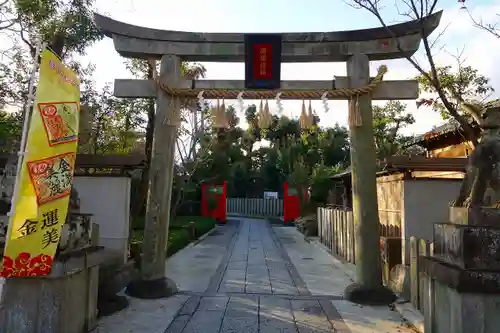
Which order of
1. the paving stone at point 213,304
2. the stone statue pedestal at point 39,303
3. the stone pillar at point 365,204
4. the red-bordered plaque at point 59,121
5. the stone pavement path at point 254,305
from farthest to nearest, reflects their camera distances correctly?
the stone pillar at point 365,204 → the paving stone at point 213,304 → the stone pavement path at point 254,305 → the stone statue pedestal at point 39,303 → the red-bordered plaque at point 59,121

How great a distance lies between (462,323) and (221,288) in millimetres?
5253

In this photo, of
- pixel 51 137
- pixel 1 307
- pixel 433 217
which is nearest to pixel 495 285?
pixel 433 217

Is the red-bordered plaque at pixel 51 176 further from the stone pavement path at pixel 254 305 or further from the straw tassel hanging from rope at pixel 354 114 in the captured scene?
the straw tassel hanging from rope at pixel 354 114

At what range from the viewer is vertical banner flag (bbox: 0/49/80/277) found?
4328 millimetres

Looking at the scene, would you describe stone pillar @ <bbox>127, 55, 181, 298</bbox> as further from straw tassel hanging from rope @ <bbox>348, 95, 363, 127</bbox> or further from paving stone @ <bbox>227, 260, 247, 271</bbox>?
paving stone @ <bbox>227, 260, 247, 271</bbox>

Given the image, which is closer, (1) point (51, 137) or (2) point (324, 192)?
(1) point (51, 137)

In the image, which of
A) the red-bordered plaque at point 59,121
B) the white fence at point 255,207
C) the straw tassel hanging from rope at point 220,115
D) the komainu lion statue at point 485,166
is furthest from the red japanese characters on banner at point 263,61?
the white fence at point 255,207

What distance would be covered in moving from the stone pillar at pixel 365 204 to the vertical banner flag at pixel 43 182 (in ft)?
15.4

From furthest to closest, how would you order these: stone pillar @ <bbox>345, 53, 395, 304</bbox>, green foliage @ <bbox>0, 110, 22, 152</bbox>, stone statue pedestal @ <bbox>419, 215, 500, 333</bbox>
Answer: green foliage @ <bbox>0, 110, 22, 152</bbox> < stone pillar @ <bbox>345, 53, 395, 304</bbox> < stone statue pedestal @ <bbox>419, 215, 500, 333</bbox>

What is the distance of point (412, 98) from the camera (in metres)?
7.73

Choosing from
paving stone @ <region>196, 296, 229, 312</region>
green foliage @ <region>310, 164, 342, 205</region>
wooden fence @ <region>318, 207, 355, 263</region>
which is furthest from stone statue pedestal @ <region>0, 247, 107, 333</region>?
green foliage @ <region>310, 164, 342, 205</region>

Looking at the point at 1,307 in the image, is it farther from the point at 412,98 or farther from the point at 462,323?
the point at 412,98

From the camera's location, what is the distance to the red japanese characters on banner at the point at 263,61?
759cm

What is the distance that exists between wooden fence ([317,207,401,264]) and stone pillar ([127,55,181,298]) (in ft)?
15.7
